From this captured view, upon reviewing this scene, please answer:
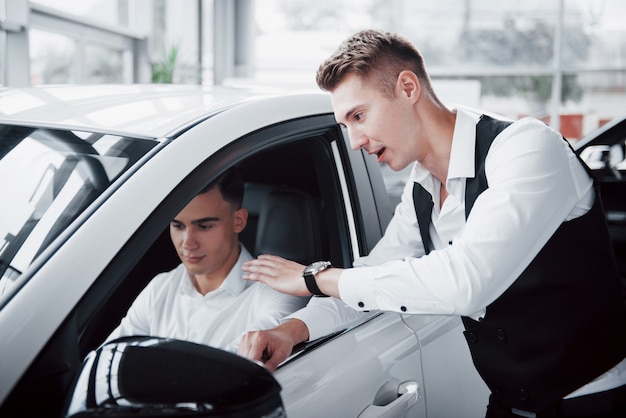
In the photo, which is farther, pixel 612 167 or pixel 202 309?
pixel 612 167

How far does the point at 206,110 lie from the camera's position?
4.39ft

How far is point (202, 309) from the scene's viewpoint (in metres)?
1.75

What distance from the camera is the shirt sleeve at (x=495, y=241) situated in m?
1.20

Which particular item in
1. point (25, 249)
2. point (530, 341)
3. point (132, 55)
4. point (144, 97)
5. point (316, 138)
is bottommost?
point (530, 341)

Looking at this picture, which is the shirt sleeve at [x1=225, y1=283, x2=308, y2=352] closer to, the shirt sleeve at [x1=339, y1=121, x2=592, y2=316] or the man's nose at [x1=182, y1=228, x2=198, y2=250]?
the man's nose at [x1=182, y1=228, x2=198, y2=250]

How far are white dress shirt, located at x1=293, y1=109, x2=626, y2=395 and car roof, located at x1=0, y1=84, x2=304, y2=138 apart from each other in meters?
0.44

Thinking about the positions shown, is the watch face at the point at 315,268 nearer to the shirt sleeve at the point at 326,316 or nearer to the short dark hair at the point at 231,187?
the shirt sleeve at the point at 326,316

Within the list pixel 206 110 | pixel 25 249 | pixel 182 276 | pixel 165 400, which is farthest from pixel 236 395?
pixel 182 276

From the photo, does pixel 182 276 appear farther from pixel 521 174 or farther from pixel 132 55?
pixel 132 55

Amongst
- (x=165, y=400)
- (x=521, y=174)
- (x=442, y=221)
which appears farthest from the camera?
(x=442, y=221)

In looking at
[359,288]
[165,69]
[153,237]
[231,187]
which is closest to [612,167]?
[231,187]

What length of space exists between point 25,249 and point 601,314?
1.11m

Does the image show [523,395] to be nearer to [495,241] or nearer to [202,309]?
[495,241]

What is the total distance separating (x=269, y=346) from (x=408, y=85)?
622mm
